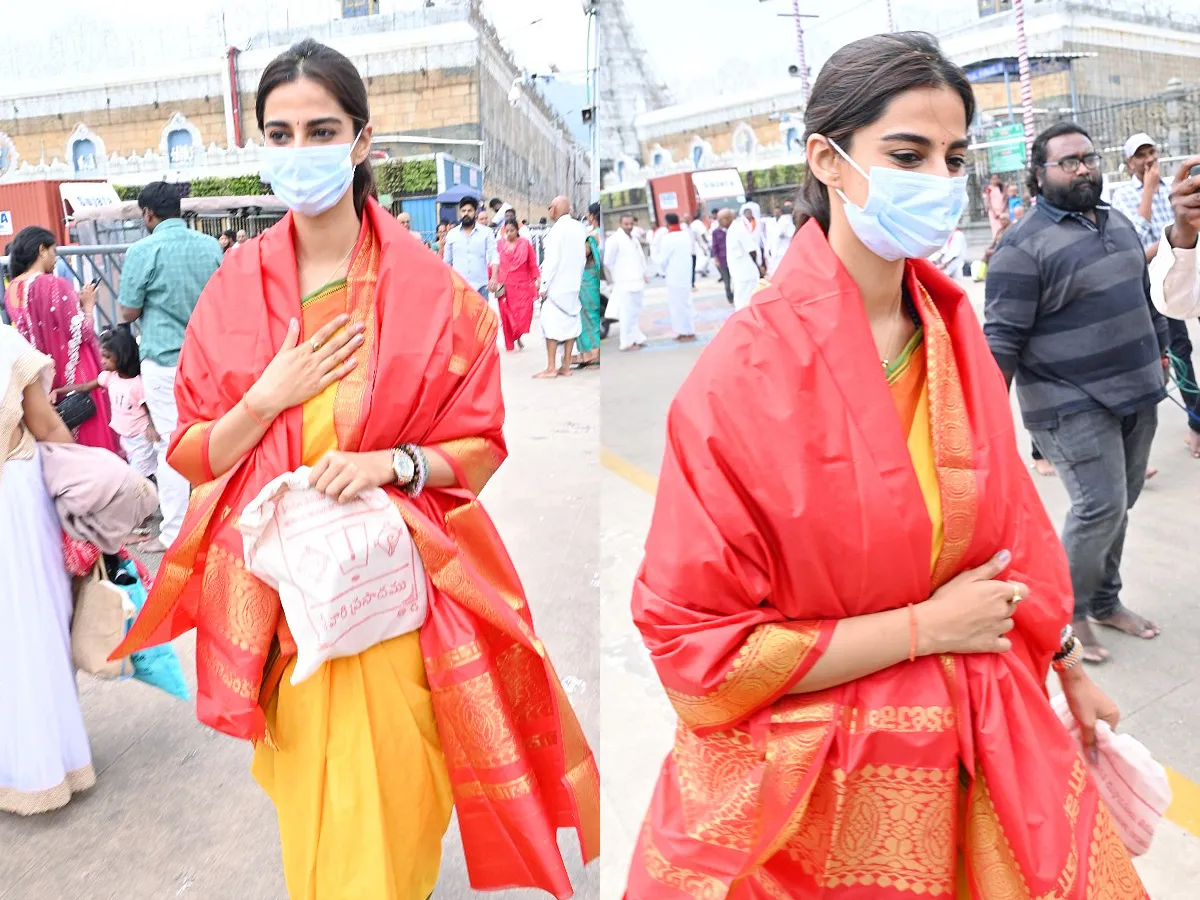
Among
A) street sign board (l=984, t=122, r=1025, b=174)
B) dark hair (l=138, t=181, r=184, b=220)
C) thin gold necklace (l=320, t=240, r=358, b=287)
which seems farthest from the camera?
street sign board (l=984, t=122, r=1025, b=174)

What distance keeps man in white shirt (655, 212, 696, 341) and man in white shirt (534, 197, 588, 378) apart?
1.46 m

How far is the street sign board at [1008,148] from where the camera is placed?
50.0 ft

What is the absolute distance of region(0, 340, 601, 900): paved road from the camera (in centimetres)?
253

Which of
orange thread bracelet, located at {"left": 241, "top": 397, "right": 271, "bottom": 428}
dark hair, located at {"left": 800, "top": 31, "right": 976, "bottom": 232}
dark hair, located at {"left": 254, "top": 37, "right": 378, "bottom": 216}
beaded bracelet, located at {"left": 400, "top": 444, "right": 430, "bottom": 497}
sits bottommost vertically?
beaded bracelet, located at {"left": 400, "top": 444, "right": 430, "bottom": 497}

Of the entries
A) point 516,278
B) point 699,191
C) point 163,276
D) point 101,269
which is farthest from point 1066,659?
point 699,191

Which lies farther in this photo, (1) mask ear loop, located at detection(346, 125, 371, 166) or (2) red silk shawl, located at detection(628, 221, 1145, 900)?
(1) mask ear loop, located at detection(346, 125, 371, 166)

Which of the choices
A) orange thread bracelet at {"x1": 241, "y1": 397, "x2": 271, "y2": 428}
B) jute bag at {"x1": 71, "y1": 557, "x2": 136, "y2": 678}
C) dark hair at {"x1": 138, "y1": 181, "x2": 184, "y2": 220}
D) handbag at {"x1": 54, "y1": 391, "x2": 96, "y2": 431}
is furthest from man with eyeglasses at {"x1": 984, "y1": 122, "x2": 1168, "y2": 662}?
dark hair at {"x1": 138, "y1": 181, "x2": 184, "y2": 220}

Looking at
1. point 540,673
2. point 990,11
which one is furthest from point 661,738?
point 990,11

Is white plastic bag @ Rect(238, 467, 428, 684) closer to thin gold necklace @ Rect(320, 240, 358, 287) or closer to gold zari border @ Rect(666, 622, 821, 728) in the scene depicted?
thin gold necklace @ Rect(320, 240, 358, 287)

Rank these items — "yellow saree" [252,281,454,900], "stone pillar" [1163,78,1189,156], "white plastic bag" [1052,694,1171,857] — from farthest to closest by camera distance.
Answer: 1. "stone pillar" [1163,78,1189,156]
2. "yellow saree" [252,281,454,900]
3. "white plastic bag" [1052,694,1171,857]

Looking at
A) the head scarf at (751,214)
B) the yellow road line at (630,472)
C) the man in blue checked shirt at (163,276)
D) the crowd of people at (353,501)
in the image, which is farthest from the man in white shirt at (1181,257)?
the head scarf at (751,214)

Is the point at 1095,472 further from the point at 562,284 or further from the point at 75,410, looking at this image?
the point at 562,284

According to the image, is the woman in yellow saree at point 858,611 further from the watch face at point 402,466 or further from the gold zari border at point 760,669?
the watch face at point 402,466

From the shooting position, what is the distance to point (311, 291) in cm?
192
